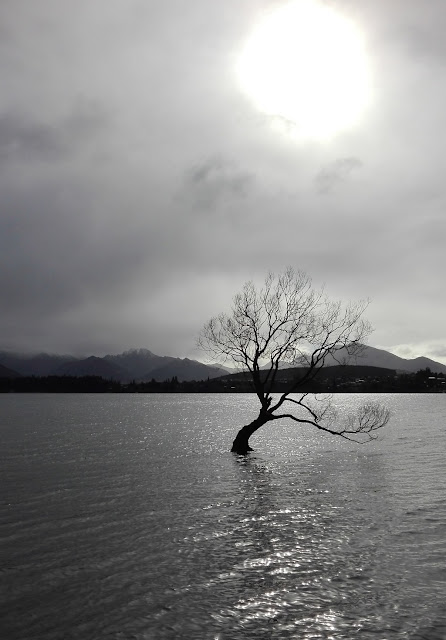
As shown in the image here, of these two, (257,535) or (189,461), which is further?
A: (189,461)

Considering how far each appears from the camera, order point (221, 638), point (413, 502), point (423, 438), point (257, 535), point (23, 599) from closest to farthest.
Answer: point (221, 638) < point (23, 599) < point (257, 535) < point (413, 502) < point (423, 438)

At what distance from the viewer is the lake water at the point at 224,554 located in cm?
1300

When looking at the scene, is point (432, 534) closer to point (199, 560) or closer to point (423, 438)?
point (199, 560)

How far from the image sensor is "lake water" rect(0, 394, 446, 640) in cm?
1300

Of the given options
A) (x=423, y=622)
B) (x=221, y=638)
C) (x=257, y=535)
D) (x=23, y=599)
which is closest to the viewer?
(x=221, y=638)

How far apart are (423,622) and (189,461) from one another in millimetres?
36609

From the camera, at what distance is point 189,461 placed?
48.1 meters

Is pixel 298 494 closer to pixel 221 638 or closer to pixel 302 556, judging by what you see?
pixel 302 556

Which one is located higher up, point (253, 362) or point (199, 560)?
point (253, 362)

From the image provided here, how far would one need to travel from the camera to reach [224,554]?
18.7 metres

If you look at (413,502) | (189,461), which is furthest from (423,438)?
(413,502)

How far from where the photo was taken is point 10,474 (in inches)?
1517

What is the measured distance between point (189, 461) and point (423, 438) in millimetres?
40098

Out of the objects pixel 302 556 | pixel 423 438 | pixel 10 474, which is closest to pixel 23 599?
pixel 302 556
